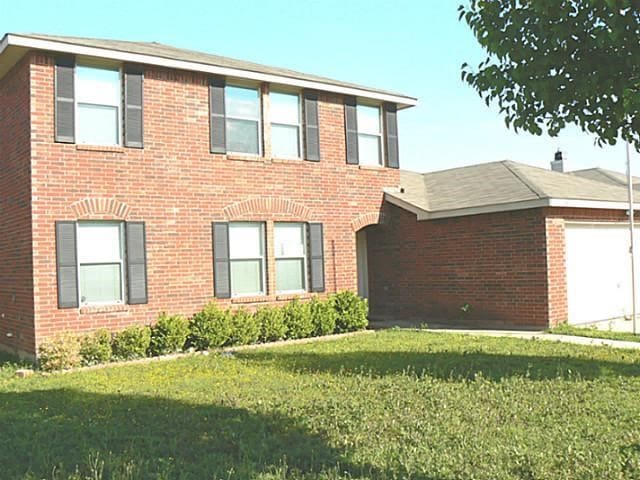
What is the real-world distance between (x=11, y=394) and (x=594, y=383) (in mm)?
7950

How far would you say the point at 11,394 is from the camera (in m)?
8.74

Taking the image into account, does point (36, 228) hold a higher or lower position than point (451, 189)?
lower

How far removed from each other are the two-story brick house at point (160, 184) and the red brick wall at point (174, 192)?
0.03m

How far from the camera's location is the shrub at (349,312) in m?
15.0

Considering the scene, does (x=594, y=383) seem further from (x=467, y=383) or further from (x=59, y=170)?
(x=59, y=170)

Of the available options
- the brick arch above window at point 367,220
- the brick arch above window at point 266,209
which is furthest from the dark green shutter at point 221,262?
the brick arch above window at point 367,220

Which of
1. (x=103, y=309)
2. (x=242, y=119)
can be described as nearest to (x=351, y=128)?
(x=242, y=119)

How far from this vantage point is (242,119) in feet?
46.6

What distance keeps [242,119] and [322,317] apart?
4.89 metres

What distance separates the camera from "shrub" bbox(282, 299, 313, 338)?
14052 millimetres

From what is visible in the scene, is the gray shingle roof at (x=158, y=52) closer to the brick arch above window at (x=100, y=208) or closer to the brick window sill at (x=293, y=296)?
the brick arch above window at (x=100, y=208)

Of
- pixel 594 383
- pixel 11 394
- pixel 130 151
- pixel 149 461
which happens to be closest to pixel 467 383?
pixel 594 383

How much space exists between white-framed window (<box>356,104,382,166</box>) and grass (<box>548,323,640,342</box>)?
6.20 meters

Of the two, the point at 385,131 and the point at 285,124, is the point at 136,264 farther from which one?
the point at 385,131
